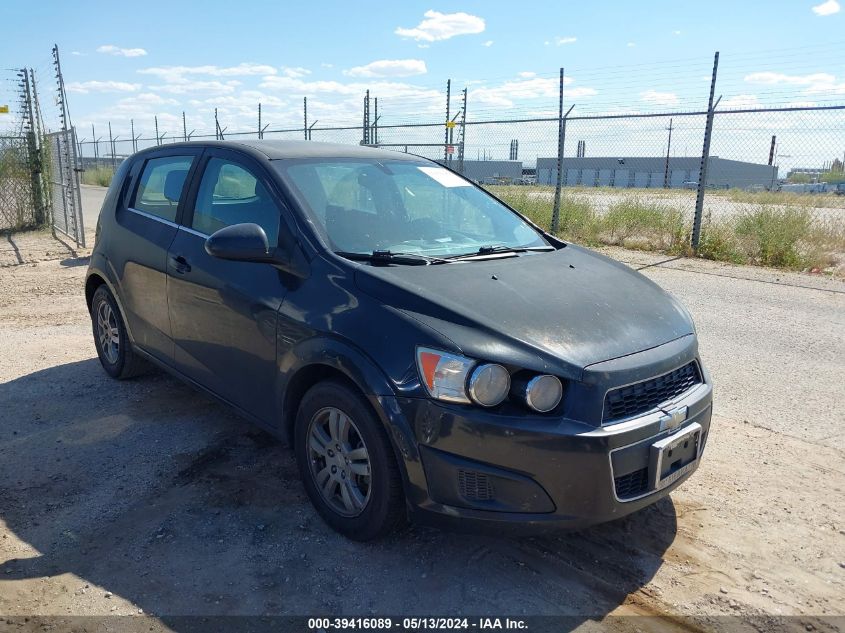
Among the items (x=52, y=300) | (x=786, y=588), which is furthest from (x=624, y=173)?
(x=786, y=588)

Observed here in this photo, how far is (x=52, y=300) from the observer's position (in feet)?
26.5

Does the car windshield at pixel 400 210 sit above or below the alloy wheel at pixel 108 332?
above

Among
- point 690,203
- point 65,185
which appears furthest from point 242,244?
point 690,203

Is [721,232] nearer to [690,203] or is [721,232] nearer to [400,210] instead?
[690,203]

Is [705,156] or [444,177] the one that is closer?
[444,177]

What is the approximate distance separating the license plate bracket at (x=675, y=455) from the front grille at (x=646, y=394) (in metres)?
0.15

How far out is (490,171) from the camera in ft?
149

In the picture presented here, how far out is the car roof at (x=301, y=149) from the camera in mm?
3818

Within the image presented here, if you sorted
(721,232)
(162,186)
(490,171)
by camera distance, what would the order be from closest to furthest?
(162,186)
(721,232)
(490,171)

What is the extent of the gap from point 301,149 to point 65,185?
1063 cm

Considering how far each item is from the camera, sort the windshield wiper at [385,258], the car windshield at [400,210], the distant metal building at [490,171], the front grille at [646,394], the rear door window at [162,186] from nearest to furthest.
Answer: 1. the front grille at [646,394]
2. the windshield wiper at [385,258]
3. the car windshield at [400,210]
4. the rear door window at [162,186]
5. the distant metal building at [490,171]

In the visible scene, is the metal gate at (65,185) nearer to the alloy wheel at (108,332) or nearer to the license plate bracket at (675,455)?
the alloy wheel at (108,332)

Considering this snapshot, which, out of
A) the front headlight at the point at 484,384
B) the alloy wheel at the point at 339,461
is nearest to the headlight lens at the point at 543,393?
the front headlight at the point at 484,384

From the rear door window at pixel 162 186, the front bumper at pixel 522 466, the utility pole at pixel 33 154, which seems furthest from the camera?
the utility pole at pixel 33 154
